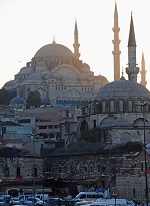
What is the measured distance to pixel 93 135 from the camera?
A: 262 ft

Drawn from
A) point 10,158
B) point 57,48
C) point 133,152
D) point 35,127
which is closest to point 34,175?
point 10,158

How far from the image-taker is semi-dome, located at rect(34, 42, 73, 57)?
147m

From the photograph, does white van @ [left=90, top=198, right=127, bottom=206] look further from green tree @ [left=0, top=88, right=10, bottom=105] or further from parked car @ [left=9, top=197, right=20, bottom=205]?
green tree @ [left=0, top=88, right=10, bottom=105]

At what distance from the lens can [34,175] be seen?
2692 inches

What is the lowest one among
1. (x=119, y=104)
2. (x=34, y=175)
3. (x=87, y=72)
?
(x=34, y=175)

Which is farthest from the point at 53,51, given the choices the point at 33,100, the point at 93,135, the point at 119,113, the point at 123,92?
the point at 93,135

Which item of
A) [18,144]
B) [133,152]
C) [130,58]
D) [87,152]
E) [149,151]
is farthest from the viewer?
[130,58]

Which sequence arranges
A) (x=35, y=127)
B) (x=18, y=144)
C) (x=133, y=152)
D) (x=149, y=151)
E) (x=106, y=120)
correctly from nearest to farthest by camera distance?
1. (x=149, y=151)
2. (x=133, y=152)
3. (x=106, y=120)
4. (x=18, y=144)
5. (x=35, y=127)

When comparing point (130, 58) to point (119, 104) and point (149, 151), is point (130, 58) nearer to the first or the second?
point (119, 104)

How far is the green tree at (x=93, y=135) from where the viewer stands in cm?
7912

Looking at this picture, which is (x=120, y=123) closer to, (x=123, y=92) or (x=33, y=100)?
(x=123, y=92)

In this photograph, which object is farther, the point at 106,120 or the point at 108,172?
the point at 106,120

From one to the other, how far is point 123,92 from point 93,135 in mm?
4497

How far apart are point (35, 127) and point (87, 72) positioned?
140 ft
